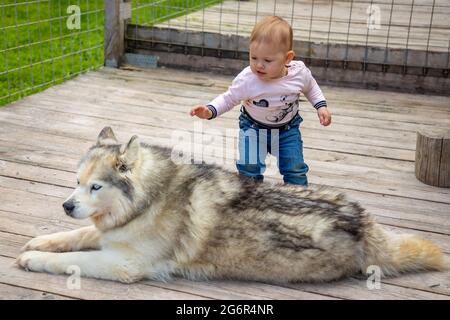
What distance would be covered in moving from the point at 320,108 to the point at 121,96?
284 cm

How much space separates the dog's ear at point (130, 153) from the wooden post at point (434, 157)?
2.15 m


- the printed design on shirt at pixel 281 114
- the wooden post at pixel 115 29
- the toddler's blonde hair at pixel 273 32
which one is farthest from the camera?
the wooden post at pixel 115 29

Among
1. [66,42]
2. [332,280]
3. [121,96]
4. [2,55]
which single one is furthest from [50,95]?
[332,280]

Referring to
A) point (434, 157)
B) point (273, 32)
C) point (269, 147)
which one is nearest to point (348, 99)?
point (434, 157)

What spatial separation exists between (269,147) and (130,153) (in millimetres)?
1106

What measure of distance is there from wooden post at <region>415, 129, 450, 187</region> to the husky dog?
4.22 feet

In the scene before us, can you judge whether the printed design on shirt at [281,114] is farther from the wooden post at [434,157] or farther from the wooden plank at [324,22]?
the wooden plank at [324,22]

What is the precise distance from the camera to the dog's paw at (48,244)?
306 centimetres

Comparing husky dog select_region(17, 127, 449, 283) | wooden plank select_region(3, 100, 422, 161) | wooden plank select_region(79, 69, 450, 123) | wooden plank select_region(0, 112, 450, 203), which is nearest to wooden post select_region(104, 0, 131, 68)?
wooden plank select_region(79, 69, 450, 123)

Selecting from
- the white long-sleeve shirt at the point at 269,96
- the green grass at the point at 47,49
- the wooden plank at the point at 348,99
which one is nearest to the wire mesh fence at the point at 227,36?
the green grass at the point at 47,49

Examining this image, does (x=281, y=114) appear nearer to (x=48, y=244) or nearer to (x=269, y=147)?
(x=269, y=147)

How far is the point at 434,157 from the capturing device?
13.5 feet
